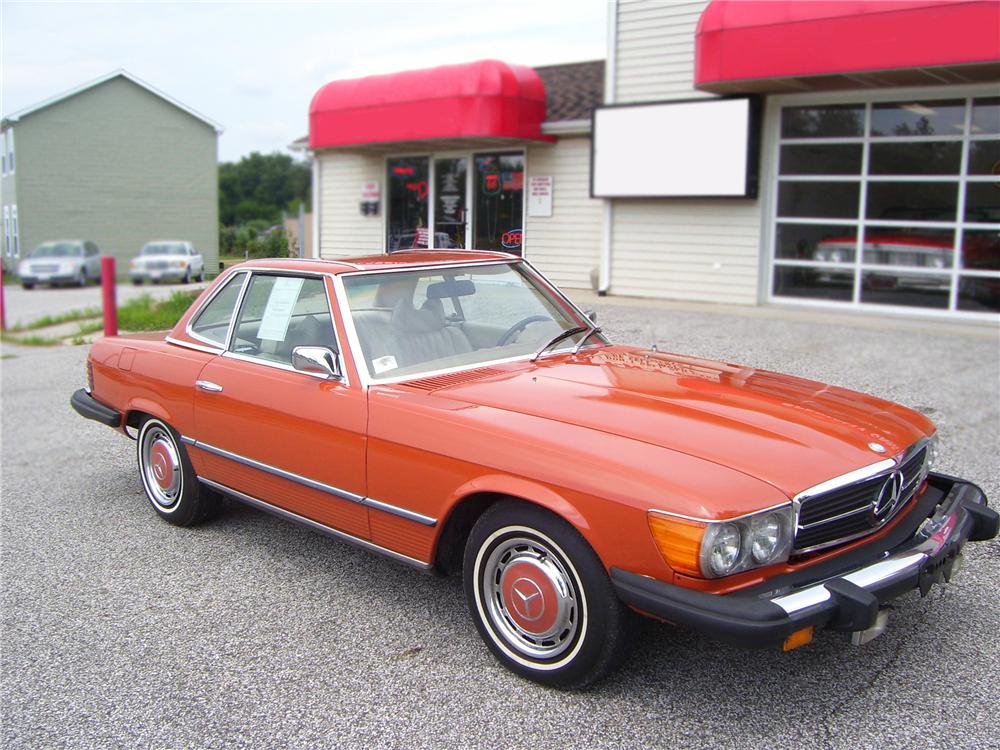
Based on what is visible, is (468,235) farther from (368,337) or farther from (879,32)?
(879,32)

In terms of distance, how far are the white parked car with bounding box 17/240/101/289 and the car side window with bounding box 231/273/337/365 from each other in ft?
19.8

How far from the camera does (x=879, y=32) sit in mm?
9961

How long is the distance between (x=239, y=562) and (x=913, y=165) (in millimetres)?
10182

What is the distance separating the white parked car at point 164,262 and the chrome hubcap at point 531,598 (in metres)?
4.06

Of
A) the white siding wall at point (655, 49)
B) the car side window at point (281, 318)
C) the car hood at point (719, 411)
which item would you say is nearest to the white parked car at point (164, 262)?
the car side window at point (281, 318)

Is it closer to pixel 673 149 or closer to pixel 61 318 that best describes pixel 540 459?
pixel 673 149

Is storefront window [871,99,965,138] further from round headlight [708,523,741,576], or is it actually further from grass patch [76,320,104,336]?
grass patch [76,320,104,336]

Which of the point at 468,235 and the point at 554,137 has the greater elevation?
the point at 554,137

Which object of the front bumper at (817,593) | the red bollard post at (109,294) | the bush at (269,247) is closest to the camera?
the front bumper at (817,593)

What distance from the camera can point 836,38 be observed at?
10227 mm

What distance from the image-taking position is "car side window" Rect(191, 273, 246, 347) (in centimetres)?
473

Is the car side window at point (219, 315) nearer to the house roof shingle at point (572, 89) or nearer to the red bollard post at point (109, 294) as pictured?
the red bollard post at point (109, 294)

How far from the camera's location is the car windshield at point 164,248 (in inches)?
302

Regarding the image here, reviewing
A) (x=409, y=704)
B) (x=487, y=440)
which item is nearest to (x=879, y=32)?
(x=487, y=440)
